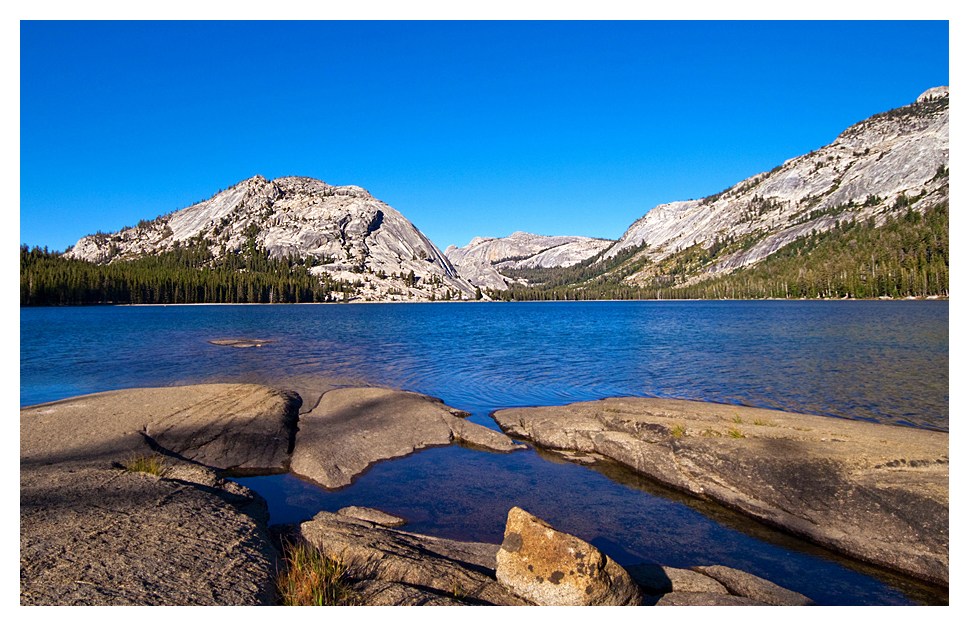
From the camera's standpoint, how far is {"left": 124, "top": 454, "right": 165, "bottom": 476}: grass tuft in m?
12.2

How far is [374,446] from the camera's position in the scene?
17.2m

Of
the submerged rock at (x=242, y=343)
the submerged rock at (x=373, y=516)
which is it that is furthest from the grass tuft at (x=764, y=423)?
the submerged rock at (x=242, y=343)

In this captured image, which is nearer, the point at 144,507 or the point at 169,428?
the point at 144,507

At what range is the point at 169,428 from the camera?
1678cm

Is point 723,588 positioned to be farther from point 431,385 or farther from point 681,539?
point 431,385

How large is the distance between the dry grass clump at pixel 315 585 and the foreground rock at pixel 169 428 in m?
8.62

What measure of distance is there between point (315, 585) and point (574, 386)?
24424 mm

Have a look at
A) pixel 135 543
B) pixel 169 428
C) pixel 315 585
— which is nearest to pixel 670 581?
pixel 315 585

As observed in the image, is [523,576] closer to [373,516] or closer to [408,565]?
[408,565]

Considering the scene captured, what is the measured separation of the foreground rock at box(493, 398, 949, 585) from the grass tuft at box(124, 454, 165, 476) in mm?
12233

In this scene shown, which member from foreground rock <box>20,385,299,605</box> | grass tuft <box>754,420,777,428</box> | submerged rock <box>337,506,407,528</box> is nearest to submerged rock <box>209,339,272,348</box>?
foreground rock <box>20,385,299,605</box>

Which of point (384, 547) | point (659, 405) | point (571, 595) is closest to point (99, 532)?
point (384, 547)

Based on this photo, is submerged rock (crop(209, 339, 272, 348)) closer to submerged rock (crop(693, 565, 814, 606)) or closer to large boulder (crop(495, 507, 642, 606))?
large boulder (crop(495, 507, 642, 606))

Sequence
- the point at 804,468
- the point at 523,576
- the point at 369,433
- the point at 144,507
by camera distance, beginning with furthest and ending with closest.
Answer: the point at 369,433 → the point at 804,468 → the point at 144,507 → the point at 523,576
